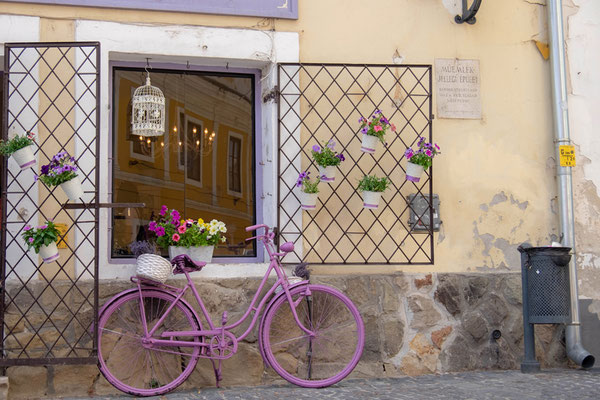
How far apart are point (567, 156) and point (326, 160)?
83.9 inches

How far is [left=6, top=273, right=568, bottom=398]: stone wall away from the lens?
6328 mm

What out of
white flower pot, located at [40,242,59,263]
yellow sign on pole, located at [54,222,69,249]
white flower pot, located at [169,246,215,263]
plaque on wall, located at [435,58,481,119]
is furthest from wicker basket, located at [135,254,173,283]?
plaque on wall, located at [435,58,481,119]

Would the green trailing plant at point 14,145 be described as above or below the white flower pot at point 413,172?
above

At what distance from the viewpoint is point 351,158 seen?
6754 millimetres

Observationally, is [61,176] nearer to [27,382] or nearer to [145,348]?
[145,348]

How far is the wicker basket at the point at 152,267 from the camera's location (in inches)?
227

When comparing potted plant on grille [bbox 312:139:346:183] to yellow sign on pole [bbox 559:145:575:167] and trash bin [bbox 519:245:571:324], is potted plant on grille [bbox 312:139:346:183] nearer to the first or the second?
trash bin [bbox 519:245:571:324]

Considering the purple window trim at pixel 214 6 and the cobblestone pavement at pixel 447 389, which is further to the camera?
the purple window trim at pixel 214 6

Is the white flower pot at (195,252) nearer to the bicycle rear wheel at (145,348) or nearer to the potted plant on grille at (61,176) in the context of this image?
the bicycle rear wheel at (145,348)

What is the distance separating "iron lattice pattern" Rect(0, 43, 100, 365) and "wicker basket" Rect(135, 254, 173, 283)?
1.17ft

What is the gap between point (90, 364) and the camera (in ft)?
19.3

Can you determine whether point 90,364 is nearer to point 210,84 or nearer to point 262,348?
point 262,348

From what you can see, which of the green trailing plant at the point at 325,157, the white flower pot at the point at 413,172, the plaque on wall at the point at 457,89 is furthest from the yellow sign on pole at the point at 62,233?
the plaque on wall at the point at 457,89

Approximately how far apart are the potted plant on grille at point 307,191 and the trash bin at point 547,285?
1.73 metres
